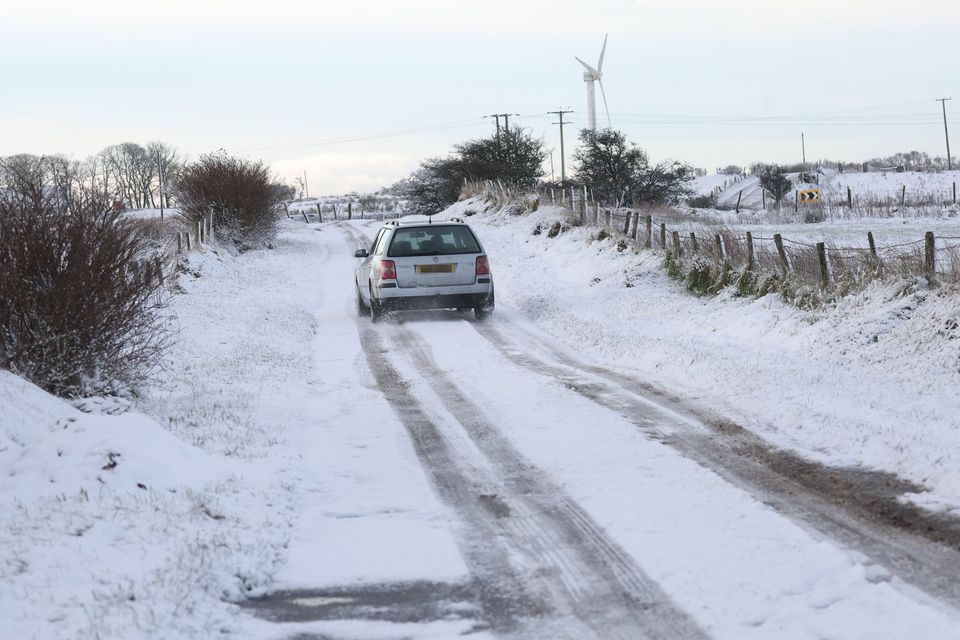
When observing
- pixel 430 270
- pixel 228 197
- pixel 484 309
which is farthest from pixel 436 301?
pixel 228 197

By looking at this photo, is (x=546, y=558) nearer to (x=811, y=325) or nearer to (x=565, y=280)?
(x=811, y=325)

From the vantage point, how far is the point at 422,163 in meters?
64.9

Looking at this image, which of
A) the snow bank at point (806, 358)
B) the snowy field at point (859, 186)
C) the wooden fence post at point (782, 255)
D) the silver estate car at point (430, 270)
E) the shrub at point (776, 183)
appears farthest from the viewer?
the shrub at point (776, 183)

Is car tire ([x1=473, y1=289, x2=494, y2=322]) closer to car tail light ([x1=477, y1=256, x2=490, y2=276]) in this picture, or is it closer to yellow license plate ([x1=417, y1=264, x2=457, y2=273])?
car tail light ([x1=477, y1=256, x2=490, y2=276])

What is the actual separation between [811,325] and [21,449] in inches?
388

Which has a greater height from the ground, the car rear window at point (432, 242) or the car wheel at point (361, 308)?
the car rear window at point (432, 242)

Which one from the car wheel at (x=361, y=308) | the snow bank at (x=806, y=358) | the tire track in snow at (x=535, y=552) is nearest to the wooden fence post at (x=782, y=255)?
the snow bank at (x=806, y=358)

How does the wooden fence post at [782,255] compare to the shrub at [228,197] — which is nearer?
the wooden fence post at [782,255]

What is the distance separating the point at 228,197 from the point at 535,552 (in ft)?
102

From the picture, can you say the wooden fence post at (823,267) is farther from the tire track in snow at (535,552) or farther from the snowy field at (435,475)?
the tire track in snow at (535,552)

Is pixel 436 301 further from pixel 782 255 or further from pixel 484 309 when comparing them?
pixel 782 255

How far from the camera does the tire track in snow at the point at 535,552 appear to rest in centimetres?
425

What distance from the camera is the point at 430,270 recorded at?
1561 centimetres

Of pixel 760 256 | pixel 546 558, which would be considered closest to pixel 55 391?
pixel 546 558
